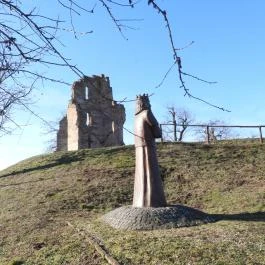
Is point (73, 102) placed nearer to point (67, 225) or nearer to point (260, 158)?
point (260, 158)

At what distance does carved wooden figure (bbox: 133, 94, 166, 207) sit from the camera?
12.5 metres

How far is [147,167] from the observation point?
12.8m

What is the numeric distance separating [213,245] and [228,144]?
1425cm

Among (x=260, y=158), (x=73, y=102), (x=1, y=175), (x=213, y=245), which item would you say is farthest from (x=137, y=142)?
(x=73, y=102)

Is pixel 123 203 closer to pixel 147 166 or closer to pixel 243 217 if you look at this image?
pixel 147 166

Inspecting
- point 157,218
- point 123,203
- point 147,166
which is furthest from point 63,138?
point 157,218

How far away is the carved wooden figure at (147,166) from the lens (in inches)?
491

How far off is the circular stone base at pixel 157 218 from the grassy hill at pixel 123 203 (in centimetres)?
34

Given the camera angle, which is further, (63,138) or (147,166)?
(63,138)

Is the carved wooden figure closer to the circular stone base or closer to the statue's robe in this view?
the statue's robe

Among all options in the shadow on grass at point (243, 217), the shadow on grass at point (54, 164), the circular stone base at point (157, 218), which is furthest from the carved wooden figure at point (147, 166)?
the shadow on grass at point (54, 164)

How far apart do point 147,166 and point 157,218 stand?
67.2 inches

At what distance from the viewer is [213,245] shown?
9.23 m

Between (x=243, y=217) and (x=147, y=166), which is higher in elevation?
(x=147, y=166)
